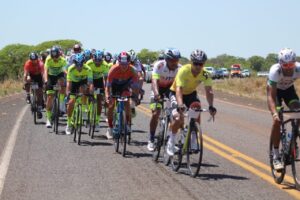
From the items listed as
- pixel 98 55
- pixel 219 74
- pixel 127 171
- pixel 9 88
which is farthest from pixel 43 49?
pixel 127 171

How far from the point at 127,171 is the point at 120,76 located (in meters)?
3.32

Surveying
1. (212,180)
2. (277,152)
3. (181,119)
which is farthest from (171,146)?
(277,152)

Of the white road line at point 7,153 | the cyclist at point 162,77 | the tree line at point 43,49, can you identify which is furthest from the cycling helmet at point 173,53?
the tree line at point 43,49

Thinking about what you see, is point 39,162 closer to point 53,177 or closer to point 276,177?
point 53,177

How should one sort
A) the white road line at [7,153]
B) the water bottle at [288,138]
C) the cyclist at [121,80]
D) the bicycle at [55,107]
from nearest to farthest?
the water bottle at [288,138] < the white road line at [7,153] < the cyclist at [121,80] < the bicycle at [55,107]

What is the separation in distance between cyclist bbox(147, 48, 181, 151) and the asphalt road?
2.41ft

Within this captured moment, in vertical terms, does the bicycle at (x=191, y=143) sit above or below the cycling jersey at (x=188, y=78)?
below

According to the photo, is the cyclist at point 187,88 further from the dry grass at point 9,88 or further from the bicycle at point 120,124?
the dry grass at point 9,88

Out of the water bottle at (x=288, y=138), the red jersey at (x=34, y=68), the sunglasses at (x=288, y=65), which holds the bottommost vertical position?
the water bottle at (x=288, y=138)

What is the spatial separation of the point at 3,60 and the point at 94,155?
432 ft

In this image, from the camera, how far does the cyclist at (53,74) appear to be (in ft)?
52.5

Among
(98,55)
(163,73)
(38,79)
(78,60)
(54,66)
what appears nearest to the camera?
(163,73)

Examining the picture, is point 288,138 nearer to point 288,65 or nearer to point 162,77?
point 288,65

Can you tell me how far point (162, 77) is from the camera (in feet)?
35.3
